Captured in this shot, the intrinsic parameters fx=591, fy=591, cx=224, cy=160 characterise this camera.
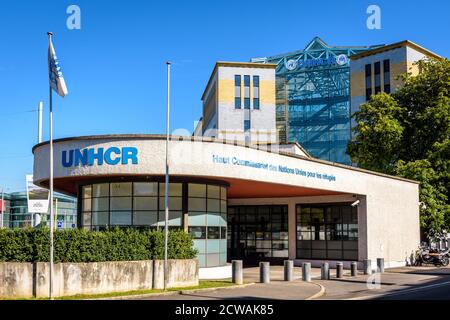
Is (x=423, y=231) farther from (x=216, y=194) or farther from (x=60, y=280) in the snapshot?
(x=60, y=280)

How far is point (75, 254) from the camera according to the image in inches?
822

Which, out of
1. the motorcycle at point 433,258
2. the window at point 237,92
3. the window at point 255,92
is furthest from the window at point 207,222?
the window at point 255,92

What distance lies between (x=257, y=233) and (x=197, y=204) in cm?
1559

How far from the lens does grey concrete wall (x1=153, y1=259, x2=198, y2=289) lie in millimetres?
22844

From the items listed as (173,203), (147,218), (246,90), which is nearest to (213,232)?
(173,203)

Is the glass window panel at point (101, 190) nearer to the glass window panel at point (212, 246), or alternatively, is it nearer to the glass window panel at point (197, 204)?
the glass window panel at point (197, 204)

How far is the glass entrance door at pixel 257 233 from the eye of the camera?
42.1 metres

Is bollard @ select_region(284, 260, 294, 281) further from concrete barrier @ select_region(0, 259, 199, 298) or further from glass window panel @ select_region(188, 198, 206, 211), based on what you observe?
concrete barrier @ select_region(0, 259, 199, 298)

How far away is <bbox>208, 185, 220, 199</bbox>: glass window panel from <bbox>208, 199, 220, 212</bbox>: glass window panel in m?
0.20

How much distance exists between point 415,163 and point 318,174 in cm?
1740

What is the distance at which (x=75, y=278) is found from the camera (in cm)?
2055

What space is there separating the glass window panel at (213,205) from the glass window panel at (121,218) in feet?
13.0

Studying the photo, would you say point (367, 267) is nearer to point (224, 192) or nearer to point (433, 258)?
point (433, 258)

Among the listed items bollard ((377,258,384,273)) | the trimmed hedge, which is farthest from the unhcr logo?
bollard ((377,258,384,273))
